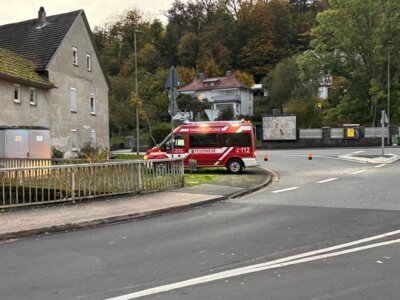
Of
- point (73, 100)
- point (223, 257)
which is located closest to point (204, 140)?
point (73, 100)

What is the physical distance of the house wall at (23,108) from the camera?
23.6 m

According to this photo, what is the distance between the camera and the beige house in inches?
988

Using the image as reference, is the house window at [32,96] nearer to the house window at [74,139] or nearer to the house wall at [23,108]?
the house wall at [23,108]

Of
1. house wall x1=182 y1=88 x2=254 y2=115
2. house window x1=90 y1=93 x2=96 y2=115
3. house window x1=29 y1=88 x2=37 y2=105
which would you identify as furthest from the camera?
house wall x1=182 y1=88 x2=254 y2=115

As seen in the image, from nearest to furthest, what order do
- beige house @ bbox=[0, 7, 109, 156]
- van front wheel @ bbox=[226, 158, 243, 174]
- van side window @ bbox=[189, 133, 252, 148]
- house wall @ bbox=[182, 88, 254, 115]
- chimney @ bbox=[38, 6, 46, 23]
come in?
van front wheel @ bbox=[226, 158, 243, 174]
van side window @ bbox=[189, 133, 252, 148]
beige house @ bbox=[0, 7, 109, 156]
chimney @ bbox=[38, 6, 46, 23]
house wall @ bbox=[182, 88, 254, 115]

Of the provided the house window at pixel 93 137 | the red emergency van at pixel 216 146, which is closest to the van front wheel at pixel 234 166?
the red emergency van at pixel 216 146

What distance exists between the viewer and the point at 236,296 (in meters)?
4.84

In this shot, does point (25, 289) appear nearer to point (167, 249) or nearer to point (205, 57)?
point (167, 249)

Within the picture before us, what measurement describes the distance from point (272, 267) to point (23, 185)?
7668 millimetres

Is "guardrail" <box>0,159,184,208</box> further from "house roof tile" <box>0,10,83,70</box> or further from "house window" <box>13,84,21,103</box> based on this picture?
"house roof tile" <box>0,10,83,70</box>

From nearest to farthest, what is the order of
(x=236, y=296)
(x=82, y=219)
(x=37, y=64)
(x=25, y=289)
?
(x=236, y=296) < (x=25, y=289) < (x=82, y=219) < (x=37, y=64)

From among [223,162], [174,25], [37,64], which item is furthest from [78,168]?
[174,25]

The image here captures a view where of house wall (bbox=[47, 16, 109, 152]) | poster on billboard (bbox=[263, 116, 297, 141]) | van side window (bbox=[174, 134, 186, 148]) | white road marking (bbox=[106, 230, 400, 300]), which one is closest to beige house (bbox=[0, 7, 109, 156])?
house wall (bbox=[47, 16, 109, 152])

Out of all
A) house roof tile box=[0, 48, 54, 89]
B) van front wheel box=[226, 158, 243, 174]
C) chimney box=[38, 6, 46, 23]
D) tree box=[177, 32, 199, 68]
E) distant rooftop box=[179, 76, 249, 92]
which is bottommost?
Answer: van front wheel box=[226, 158, 243, 174]
